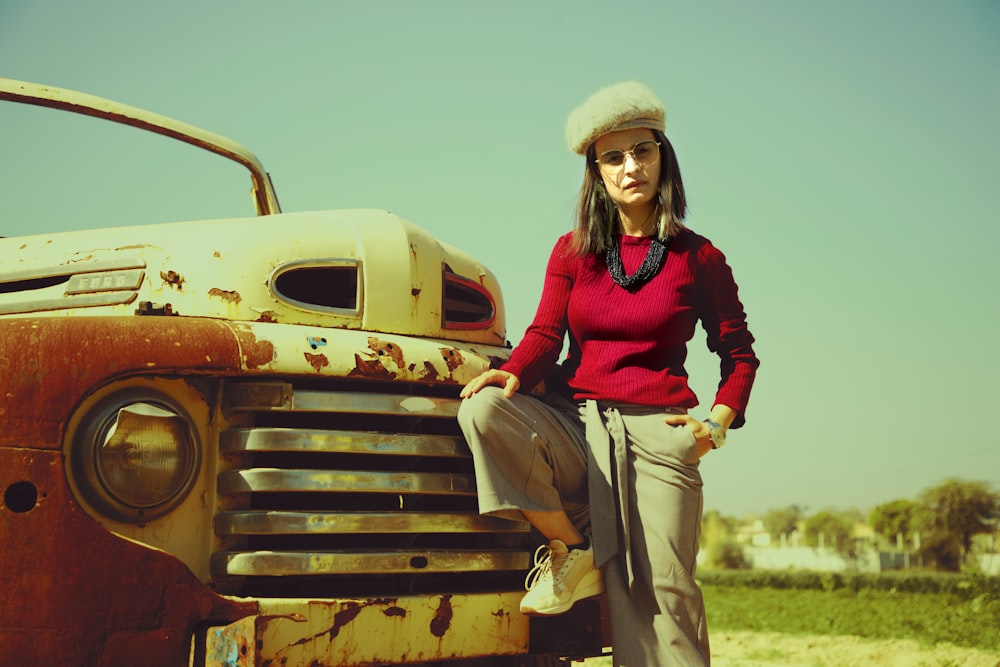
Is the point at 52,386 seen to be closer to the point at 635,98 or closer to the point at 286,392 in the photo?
the point at 286,392

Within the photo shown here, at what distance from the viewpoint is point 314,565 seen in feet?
8.81

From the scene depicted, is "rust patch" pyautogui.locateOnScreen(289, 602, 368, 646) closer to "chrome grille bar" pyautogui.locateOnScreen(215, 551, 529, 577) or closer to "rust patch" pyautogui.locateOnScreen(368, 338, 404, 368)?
"chrome grille bar" pyautogui.locateOnScreen(215, 551, 529, 577)

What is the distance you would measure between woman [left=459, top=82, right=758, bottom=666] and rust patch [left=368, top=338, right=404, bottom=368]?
Result: 22cm

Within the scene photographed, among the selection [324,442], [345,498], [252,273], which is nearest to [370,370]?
[324,442]

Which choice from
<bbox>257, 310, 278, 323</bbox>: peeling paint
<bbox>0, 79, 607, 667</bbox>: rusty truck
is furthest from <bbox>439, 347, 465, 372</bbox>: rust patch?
<bbox>257, 310, 278, 323</bbox>: peeling paint

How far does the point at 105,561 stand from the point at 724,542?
44.4 metres

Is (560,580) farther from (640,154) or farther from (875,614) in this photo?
(875,614)

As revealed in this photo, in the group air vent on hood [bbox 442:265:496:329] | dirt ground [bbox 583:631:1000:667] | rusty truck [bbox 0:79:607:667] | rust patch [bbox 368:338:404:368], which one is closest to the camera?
rusty truck [bbox 0:79:607:667]

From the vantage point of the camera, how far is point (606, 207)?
3344 millimetres

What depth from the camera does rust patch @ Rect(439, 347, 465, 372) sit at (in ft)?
9.86

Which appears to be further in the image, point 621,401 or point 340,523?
point 621,401

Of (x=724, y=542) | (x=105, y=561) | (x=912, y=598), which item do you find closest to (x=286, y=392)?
(x=105, y=561)

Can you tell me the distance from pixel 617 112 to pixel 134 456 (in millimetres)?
1741

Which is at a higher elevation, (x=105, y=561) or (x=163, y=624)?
(x=105, y=561)
